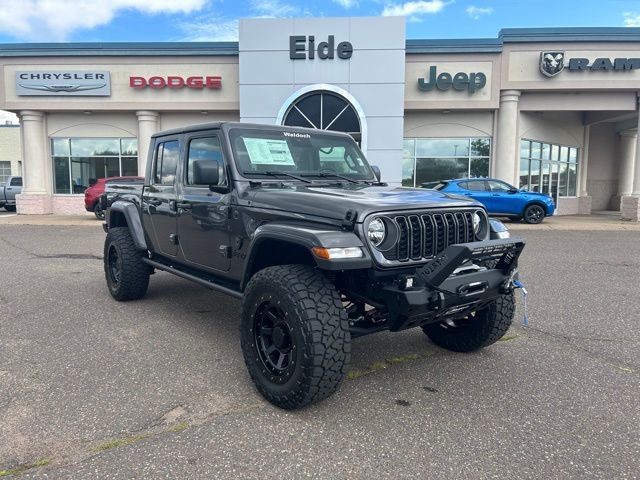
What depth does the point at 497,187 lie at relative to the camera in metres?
15.9

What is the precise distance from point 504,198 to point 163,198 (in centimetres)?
1318

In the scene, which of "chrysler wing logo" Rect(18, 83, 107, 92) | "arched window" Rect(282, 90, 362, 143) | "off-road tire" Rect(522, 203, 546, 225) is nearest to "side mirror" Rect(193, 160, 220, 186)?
"arched window" Rect(282, 90, 362, 143)

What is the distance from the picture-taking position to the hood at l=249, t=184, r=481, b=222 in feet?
10.3

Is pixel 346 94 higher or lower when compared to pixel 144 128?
higher

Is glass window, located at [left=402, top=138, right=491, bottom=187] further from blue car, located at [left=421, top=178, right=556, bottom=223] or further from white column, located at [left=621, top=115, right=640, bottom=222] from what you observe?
white column, located at [left=621, top=115, right=640, bottom=222]

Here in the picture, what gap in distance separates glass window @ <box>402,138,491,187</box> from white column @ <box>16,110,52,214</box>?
14.0m

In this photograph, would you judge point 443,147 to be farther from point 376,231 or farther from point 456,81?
point 376,231

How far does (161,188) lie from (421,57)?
1522 cm

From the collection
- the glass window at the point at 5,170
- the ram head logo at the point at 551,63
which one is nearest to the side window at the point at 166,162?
the ram head logo at the point at 551,63

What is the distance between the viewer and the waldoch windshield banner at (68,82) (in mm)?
18438

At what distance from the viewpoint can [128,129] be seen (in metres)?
19.4

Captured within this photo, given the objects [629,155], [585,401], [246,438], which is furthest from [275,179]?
[629,155]

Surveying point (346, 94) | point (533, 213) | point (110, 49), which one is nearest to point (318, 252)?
point (533, 213)

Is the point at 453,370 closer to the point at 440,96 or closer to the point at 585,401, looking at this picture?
the point at 585,401
